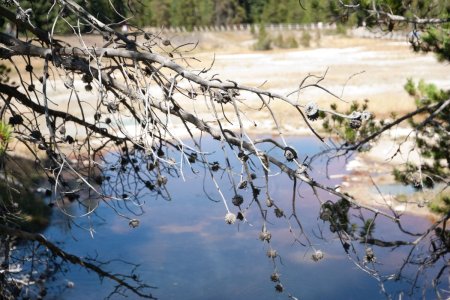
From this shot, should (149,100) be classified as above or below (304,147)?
above

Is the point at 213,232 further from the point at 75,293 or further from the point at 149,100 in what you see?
the point at 149,100

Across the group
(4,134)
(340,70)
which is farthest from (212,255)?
(340,70)

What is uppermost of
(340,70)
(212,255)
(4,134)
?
(4,134)

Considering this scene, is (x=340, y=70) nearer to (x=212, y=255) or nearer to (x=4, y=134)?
(x=212, y=255)

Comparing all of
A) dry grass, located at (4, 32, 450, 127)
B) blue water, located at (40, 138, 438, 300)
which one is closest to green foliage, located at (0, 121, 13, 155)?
blue water, located at (40, 138, 438, 300)

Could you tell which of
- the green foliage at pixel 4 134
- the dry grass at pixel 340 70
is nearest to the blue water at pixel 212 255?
the dry grass at pixel 340 70

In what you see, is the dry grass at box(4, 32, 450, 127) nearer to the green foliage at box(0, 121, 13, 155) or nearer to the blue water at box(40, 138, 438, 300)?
the blue water at box(40, 138, 438, 300)

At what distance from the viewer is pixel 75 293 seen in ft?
32.7

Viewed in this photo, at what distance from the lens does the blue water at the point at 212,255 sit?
1012cm

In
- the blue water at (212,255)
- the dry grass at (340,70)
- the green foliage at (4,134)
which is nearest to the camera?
the green foliage at (4,134)

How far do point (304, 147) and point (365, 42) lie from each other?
118 feet

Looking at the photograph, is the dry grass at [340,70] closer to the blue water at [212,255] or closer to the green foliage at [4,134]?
A: the blue water at [212,255]

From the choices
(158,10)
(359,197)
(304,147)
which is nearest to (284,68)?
(304,147)

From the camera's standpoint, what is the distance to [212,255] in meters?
11.6
